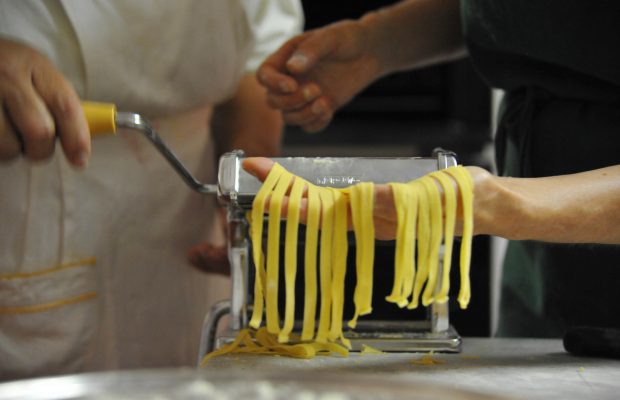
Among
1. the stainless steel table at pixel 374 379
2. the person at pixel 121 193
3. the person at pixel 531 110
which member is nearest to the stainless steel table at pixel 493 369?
the stainless steel table at pixel 374 379

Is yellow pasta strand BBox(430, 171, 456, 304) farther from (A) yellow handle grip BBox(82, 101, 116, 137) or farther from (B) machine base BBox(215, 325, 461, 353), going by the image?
(A) yellow handle grip BBox(82, 101, 116, 137)

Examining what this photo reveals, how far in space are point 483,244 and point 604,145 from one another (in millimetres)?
974

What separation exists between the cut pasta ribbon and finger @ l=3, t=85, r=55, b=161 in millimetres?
243

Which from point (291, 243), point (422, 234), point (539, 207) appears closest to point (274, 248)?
point (291, 243)

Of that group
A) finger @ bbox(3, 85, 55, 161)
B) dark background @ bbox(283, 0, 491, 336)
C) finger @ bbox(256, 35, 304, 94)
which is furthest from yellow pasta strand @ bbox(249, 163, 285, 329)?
dark background @ bbox(283, 0, 491, 336)

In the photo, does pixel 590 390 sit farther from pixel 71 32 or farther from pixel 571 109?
pixel 71 32

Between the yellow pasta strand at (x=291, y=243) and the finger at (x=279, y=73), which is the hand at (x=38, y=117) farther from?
the finger at (x=279, y=73)

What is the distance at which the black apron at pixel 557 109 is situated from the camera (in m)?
0.92

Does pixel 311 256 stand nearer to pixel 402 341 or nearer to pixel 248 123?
pixel 402 341

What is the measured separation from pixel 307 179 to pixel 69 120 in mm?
253

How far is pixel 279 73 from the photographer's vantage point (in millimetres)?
1141

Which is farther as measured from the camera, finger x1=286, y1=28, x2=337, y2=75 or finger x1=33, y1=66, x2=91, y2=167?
finger x1=286, y1=28, x2=337, y2=75

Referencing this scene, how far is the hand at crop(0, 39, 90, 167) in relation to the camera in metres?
0.83

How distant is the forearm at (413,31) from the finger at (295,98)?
104 millimetres
